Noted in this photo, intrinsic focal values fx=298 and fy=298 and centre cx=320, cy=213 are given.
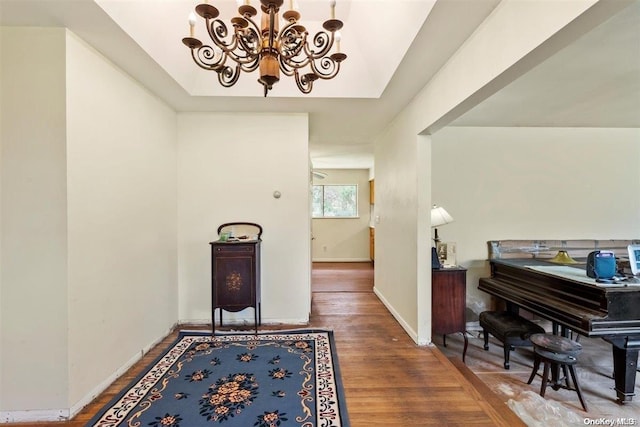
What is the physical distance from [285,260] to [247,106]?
1719 millimetres

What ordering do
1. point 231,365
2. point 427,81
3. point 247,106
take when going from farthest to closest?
point 247,106 < point 427,81 < point 231,365

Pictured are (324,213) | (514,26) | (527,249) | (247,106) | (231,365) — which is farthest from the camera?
(324,213)

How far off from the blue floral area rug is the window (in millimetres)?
5253

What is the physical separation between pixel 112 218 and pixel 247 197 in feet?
4.48

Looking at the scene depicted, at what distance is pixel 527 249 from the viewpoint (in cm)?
366

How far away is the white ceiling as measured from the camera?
1.73m

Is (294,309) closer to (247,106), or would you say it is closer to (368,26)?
Result: (247,106)

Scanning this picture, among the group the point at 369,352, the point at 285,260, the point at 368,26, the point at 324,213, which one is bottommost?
the point at 369,352

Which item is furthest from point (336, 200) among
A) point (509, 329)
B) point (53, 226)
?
point (53, 226)

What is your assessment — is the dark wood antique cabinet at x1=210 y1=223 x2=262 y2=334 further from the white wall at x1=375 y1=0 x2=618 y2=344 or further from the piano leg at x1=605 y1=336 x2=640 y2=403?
the piano leg at x1=605 y1=336 x2=640 y2=403

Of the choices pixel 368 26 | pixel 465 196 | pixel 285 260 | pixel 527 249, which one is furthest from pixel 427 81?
pixel 527 249

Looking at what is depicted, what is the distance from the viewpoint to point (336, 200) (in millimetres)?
7980

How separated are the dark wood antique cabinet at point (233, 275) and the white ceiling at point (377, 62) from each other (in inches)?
58.2

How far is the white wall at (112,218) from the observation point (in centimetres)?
190
